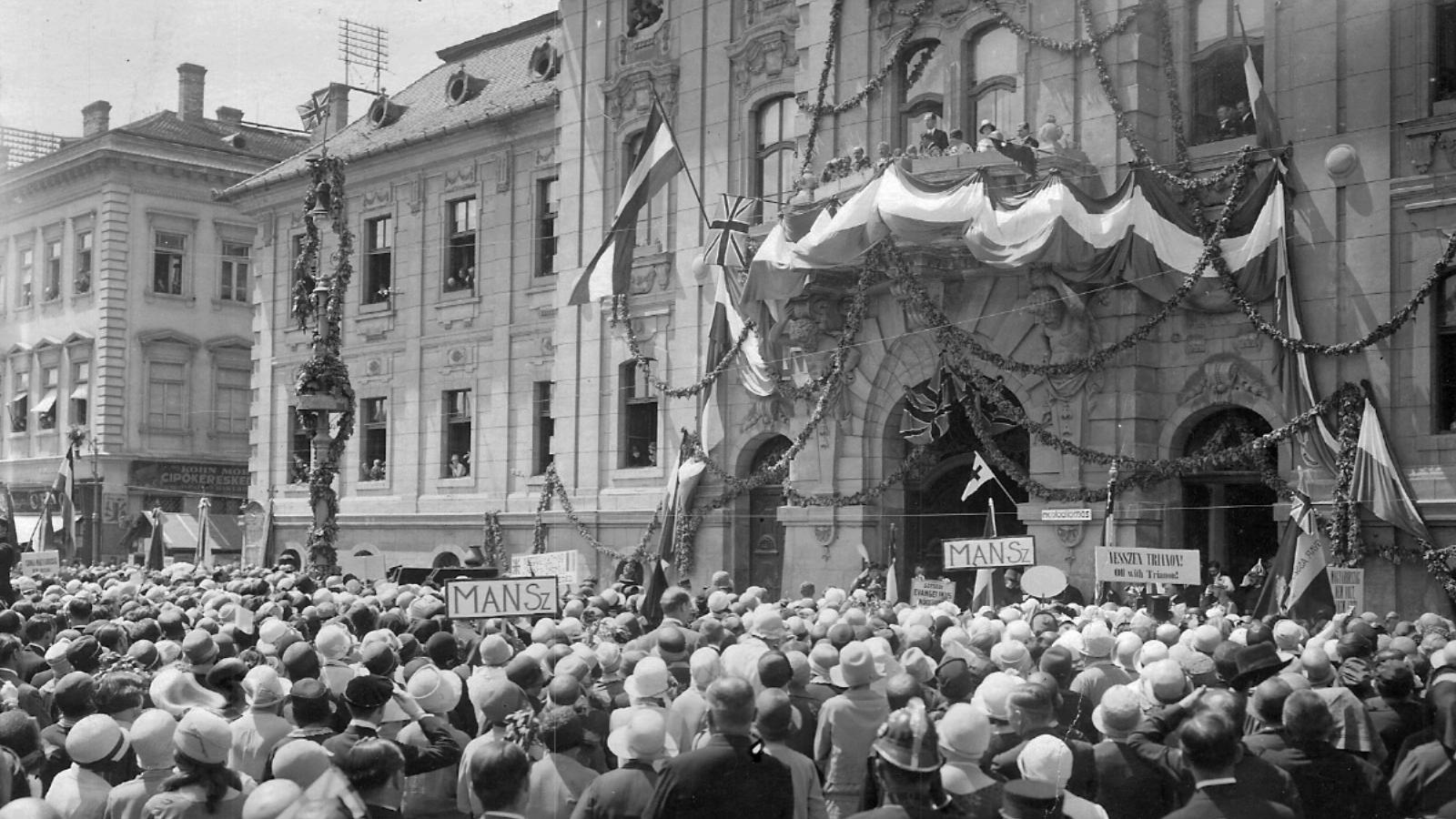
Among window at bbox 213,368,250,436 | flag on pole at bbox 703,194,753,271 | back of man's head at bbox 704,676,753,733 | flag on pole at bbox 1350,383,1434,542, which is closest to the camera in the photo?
back of man's head at bbox 704,676,753,733

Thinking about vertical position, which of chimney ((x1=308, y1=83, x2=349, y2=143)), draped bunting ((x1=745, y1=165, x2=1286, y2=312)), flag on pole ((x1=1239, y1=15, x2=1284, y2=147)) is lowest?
draped bunting ((x1=745, y1=165, x2=1286, y2=312))

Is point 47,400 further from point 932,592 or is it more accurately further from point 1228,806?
point 1228,806

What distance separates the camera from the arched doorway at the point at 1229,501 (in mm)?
21031

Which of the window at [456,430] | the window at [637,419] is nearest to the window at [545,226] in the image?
the window at [456,430]

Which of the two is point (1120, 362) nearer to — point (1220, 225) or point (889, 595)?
point (1220, 225)

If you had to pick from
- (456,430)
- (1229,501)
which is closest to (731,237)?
(1229,501)

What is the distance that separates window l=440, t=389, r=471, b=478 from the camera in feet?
115

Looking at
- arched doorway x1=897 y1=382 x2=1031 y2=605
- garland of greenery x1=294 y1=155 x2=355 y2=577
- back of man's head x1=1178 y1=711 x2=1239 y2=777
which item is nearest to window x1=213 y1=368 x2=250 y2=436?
garland of greenery x1=294 y1=155 x2=355 y2=577

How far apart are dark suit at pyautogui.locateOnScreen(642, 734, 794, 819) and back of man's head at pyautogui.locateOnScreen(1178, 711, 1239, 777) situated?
171 centimetres

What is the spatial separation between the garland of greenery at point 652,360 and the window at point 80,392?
81.4 ft

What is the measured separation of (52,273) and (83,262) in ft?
7.13

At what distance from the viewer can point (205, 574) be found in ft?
74.8

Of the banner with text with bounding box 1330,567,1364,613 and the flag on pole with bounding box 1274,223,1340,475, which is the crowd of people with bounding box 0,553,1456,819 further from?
the flag on pole with bounding box 1274,223,1340,475

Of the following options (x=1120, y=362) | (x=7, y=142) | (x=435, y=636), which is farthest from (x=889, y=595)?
(x=7, y=142)
